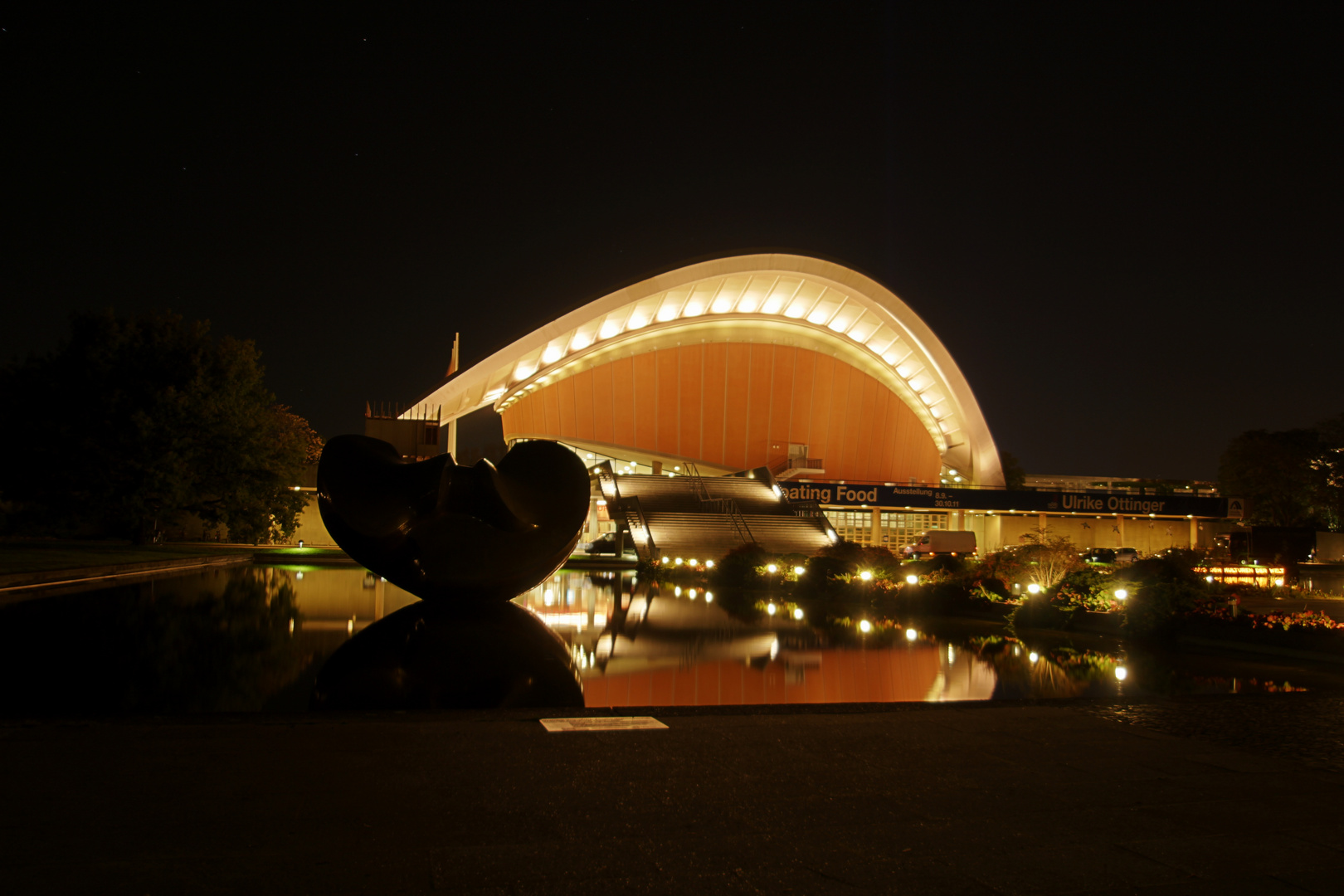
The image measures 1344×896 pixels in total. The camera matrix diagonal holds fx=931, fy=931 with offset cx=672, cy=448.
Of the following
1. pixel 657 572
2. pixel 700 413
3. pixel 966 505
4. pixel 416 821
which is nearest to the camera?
pixel 416 821

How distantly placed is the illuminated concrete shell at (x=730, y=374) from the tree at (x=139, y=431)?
2060 centimetres

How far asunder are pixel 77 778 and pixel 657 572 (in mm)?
19325

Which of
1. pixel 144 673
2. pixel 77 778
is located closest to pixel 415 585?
pixel 144 673

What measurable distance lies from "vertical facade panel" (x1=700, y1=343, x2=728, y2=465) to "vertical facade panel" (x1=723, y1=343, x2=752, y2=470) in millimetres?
198

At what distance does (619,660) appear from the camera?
30.8 ft

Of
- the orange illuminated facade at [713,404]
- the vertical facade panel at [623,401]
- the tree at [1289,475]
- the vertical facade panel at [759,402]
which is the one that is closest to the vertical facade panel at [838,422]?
the orange illuminated facade at [713,404]

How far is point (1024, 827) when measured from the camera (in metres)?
3.97

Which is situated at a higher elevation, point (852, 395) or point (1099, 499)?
point (852, 395)

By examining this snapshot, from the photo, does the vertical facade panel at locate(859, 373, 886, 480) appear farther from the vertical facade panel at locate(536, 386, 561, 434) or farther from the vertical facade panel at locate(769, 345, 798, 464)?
the vertical facade panel at locate(536, 386, 561, 434)

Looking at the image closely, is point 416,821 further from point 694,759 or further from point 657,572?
point 657,572

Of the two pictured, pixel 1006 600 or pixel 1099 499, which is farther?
pixel 1099 499

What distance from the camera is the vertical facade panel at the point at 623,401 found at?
4959 centimetres

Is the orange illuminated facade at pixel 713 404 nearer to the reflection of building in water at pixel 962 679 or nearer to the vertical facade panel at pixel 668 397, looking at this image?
the vertical facade panel at pixel 668 397

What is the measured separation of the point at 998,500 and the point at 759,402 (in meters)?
14.2
